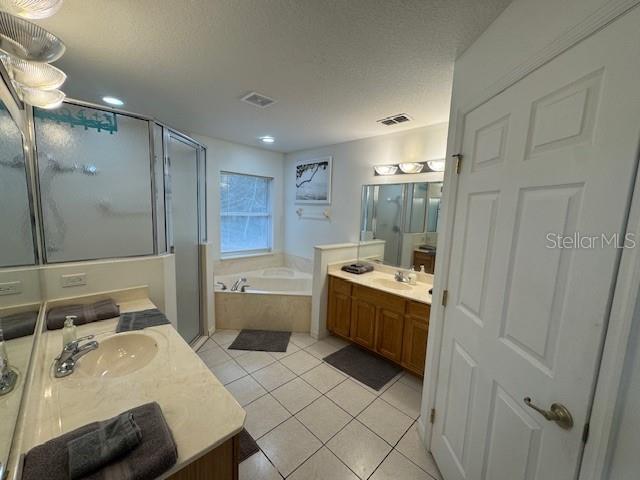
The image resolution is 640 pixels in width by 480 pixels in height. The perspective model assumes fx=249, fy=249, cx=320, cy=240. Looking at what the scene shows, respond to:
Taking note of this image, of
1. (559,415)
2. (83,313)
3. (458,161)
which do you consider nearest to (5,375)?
(83,313)

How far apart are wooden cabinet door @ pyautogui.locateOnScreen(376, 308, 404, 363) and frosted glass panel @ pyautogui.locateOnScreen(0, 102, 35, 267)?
248 cm

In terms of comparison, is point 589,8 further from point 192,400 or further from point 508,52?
point 192,400

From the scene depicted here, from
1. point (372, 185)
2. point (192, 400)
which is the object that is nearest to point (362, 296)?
point (372, 185)

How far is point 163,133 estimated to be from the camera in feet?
6.91

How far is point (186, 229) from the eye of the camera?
2588 mm

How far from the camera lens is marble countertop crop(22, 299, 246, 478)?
806 mm

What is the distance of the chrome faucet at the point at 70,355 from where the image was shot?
1077 millimetres

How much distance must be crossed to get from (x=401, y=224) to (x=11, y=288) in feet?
9.67

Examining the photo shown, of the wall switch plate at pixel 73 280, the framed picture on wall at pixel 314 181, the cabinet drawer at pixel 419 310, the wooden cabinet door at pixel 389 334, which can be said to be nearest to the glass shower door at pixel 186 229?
the wall switch plate at pixel 73 280

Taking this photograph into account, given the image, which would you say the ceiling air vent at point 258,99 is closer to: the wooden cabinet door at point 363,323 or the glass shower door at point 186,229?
the glass shower door at point 186,229

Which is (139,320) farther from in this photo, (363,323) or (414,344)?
(414,344)

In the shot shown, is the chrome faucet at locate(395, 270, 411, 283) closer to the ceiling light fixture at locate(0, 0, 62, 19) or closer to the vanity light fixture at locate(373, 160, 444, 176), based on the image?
the vanity light fixture at locate(373, 160, 444, 176)

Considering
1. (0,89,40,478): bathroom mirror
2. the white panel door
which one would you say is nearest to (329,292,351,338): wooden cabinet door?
the white panel door

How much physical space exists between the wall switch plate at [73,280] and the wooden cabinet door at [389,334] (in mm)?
2345
